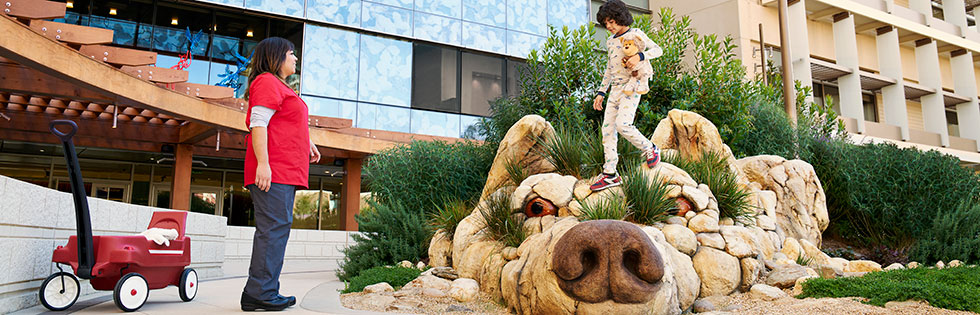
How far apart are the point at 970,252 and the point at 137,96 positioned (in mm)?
13902

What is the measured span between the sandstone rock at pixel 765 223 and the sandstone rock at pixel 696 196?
1.48m

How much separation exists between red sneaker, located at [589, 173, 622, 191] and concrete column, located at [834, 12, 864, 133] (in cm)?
2192

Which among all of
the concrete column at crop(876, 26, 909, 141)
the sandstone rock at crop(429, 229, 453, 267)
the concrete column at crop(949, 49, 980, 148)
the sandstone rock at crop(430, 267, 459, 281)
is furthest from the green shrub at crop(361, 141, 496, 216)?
the concrete column at crop(949, 49, 980, 148)

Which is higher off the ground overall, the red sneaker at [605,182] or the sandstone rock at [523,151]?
the sandstone rock at [523,151]

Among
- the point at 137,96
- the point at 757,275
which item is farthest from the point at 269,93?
the point at 137,96

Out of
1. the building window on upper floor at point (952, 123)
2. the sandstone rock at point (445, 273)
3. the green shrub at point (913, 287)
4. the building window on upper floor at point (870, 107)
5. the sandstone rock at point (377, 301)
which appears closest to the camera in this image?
the green shrub at point (913, 287)

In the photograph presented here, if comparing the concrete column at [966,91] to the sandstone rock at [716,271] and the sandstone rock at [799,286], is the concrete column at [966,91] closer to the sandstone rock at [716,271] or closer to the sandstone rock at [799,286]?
the sandstone rock at [799,286]

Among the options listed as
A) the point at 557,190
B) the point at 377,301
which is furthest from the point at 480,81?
the point at 377,301

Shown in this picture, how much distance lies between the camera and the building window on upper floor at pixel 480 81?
2033cm

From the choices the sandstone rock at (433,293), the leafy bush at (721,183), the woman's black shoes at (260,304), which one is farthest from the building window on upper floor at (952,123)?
the woman's black shoes at (260,304)

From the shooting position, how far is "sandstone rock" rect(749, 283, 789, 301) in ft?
16.7

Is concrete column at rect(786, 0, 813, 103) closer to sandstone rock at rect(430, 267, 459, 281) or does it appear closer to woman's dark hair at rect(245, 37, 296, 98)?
sandstone rock at rect(430, 267, 459, 281)

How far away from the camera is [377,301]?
5359 mm

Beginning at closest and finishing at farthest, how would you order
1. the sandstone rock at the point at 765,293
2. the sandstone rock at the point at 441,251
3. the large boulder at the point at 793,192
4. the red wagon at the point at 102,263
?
the red wagon at the point at 102,263, the sandstone rock at the point at 765,293, the sandstone rock at the point at 441,251, the large boulder at the point at 793,192
